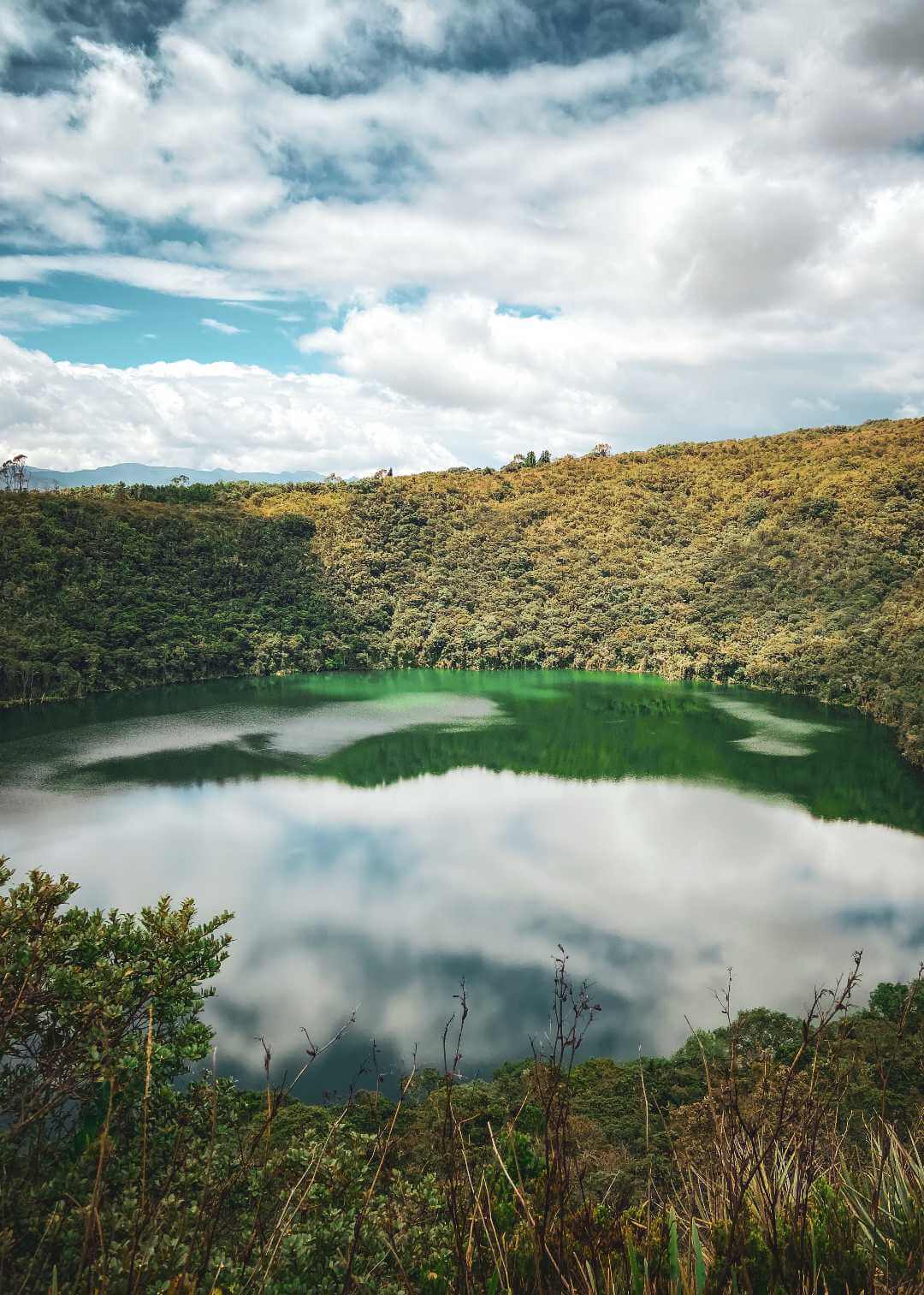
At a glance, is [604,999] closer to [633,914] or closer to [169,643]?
[633,914]

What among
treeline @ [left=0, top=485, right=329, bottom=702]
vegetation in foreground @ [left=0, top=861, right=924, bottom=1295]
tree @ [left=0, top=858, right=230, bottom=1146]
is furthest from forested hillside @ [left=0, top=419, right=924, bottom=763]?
tree @ [left=0, top=858, right=230, bottom=1146]

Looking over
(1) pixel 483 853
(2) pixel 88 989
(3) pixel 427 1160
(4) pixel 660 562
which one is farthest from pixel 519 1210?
(4) pixel 660 562

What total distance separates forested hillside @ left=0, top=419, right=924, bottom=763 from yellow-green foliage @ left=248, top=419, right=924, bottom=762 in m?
0.17

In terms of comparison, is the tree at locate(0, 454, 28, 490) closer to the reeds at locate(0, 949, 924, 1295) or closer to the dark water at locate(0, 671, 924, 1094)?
the dark water at locate(0, 671, 924, 1094)

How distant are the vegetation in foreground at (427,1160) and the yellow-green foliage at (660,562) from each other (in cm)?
3156

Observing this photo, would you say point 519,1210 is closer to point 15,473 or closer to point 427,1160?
point 427,1160

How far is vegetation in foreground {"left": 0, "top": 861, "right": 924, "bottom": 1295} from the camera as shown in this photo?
187cm

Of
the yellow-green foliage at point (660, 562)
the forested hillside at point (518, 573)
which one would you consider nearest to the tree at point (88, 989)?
the forested hillside at point (518, 573)

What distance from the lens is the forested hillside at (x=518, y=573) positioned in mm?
44688

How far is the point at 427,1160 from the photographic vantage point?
24.7 feet

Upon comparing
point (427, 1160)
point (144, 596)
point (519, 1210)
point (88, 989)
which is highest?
point (144, 596)

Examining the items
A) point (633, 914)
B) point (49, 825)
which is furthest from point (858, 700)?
point (49, 825)

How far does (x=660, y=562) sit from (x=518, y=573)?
36.8 feet

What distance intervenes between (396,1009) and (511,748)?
19626 mm
